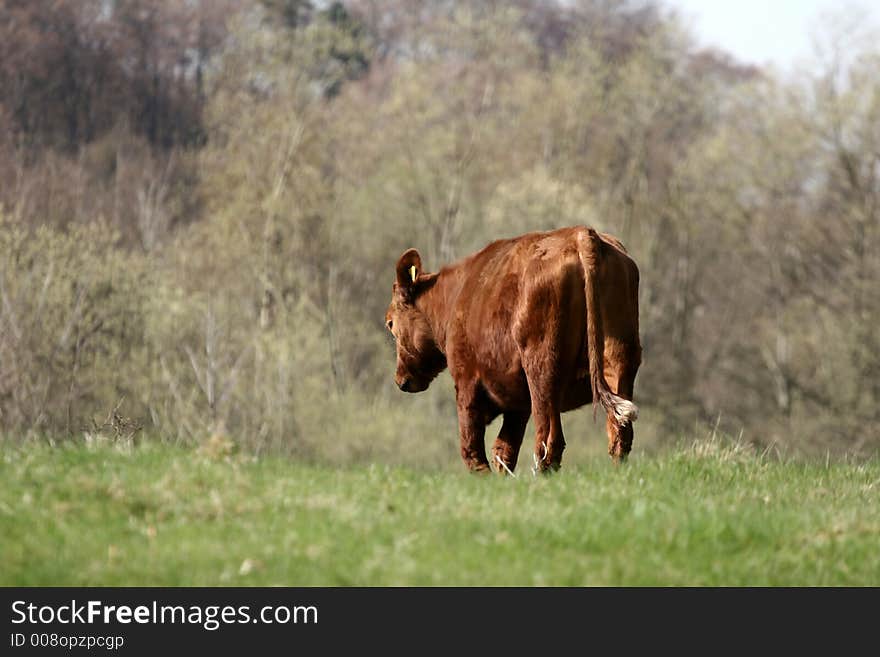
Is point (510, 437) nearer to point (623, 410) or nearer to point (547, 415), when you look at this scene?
point (547, 415)

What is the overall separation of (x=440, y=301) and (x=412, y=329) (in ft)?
2.07

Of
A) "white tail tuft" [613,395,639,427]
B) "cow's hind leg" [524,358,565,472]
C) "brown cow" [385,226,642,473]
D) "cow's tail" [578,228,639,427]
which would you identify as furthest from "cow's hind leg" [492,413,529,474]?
"white tail tuft" [613,395,639,427]

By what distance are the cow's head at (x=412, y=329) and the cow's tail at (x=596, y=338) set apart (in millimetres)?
2626

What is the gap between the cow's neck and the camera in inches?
462

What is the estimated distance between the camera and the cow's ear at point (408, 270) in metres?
12.3

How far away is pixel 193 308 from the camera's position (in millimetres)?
40656

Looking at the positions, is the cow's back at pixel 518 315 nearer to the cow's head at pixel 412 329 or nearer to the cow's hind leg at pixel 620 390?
the cow's hind leg at pixel 620 390

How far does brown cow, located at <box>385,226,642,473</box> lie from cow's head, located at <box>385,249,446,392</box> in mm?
1206

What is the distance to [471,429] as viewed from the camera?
1095 cm

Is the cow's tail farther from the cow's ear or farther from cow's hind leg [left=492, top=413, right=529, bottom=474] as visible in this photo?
the cow's ear

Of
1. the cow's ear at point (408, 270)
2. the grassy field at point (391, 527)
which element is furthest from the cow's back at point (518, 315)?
the grassy field at point (391, 527)

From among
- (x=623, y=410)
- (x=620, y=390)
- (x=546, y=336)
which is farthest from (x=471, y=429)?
(x=623, y=410)
